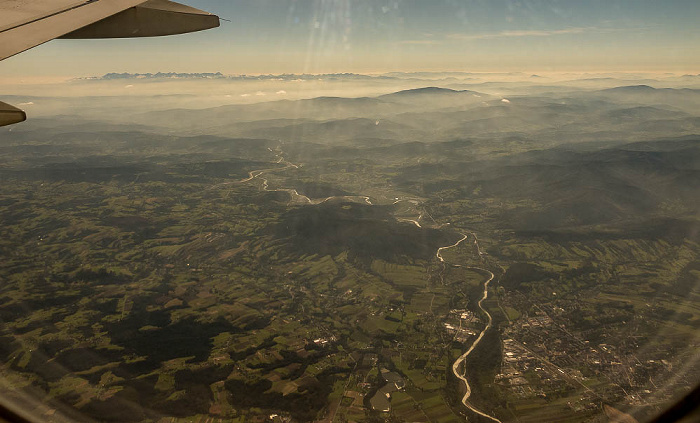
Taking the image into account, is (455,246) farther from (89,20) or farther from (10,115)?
(10,115)

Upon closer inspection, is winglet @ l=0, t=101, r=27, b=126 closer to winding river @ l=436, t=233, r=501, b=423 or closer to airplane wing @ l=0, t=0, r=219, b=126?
airplane wing @ l=0, t=0, r=219, b=126

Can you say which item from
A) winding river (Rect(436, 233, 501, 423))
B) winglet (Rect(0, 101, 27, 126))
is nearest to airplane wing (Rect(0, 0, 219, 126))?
winglet (Rect(0, 101, 27, 126))

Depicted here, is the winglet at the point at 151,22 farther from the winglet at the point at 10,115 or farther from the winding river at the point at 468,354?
the winding river at the point at 468,354

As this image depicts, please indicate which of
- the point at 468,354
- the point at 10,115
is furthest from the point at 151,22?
the point at 468,354

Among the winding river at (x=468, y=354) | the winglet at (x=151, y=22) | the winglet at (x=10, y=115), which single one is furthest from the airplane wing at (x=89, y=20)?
the winding river at (x=468, y=354)

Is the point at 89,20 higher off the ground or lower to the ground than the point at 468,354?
higher
